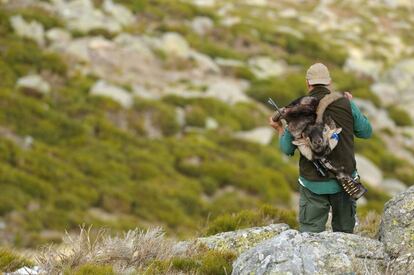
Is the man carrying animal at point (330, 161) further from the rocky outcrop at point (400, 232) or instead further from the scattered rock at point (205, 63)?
the scattered rock at point (205, 63)

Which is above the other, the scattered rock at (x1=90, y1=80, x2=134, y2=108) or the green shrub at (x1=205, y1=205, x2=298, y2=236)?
the green shrub at (x1=205, y1=205, x2=298, y2=236)

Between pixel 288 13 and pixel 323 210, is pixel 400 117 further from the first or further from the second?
pixel 323 210

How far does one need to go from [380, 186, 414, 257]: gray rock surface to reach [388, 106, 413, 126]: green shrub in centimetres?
2072

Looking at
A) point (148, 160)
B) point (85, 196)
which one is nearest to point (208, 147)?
point (148, 160)

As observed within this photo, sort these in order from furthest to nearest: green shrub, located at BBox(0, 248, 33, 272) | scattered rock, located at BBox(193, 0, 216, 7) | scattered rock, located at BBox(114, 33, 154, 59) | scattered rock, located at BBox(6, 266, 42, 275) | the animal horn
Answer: scattered rock, located at BBox(193, 0, 216, 7), scattered rock, located at BBox(114, 33, 154, 59), green shrub, located at BBox(0, 248, 33, 272), scattered rock, located at BBox(6, 266, 42, 275), the animal horn

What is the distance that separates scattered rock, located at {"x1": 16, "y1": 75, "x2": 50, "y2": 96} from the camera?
21.2m

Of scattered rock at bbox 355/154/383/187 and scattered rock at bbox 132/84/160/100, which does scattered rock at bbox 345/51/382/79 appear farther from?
scattered rock at bbox 132/84/160/100

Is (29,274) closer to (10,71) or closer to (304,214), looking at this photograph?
(304,214)

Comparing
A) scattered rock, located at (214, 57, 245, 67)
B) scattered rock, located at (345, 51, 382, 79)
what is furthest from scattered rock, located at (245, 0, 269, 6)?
scattered rock, located at (214, 57, 245, 67)

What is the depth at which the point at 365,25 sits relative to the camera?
44.7 m

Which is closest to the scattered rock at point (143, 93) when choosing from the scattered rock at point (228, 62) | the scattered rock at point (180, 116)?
the scattered rock at point (180, 116)

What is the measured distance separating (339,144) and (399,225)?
121cm

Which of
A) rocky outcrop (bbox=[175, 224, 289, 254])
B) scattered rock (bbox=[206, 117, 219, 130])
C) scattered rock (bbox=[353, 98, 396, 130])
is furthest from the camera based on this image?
scattered rock (bbox=[353, 98, 396, 130])

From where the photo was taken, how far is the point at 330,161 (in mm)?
7488
